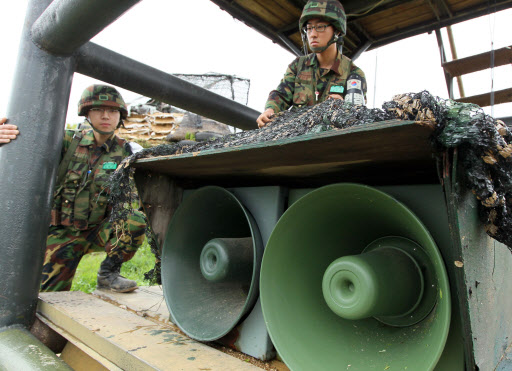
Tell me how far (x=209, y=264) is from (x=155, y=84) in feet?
4.42

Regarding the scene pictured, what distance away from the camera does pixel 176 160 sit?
1.55m

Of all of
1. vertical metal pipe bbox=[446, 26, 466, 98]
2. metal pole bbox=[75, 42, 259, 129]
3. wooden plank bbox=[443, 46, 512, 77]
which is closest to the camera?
metal pole bbox=[75, 42, 259, 129]

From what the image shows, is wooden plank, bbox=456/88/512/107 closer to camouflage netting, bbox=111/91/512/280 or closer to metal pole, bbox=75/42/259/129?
metal pole, bbox=75/42/259/129

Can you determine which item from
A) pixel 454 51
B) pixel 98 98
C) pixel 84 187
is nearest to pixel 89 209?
pixel 84 187

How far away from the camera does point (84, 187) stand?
2.84m

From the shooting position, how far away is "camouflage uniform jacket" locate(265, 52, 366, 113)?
2.62m

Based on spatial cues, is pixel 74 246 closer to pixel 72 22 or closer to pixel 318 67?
pixel 72 22

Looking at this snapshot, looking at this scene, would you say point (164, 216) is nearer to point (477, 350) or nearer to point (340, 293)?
point (340, 293)

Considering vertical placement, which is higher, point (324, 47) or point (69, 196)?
point (324, 47)

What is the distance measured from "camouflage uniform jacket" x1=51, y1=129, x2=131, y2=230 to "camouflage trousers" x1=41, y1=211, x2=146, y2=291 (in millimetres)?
80

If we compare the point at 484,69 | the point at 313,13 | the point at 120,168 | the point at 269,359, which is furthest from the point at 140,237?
the point at 484,69

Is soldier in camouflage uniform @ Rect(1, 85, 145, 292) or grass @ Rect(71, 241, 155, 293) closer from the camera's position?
soldier in camouflage uniform @ Rect(1, 85, 145, 292)

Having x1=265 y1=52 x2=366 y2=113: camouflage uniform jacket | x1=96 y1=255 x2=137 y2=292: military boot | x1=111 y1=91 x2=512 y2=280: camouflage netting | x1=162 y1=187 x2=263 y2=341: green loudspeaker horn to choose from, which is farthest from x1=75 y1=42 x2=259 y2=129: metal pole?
x1=111 y1=91 x2=512 y2=280: camouflage netting

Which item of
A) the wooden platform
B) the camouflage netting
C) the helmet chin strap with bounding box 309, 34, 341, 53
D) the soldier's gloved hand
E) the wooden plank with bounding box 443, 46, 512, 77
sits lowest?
the wooden platform
